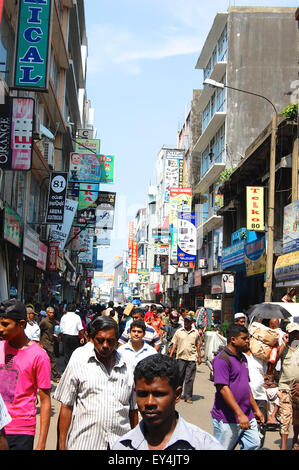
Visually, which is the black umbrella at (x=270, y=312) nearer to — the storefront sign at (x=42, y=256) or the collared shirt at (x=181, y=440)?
the collared shirt at (x=181, y=440)

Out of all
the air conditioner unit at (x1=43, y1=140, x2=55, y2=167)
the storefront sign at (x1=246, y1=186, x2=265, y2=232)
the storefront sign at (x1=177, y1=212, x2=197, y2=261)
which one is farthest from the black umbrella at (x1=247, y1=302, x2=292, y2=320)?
the storefront sign at (x1=177, y1=212, x2=197, y2=261)

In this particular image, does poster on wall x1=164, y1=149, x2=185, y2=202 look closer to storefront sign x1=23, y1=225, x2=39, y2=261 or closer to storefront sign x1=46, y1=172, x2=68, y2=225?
storefront sign x1=46, y1=172, x2=68, y2=225

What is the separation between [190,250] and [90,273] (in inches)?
1589

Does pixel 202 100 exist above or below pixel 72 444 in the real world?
above

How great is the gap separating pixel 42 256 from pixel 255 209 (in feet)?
28.0

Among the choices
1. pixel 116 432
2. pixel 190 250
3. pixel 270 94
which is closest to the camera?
pixel 116 432

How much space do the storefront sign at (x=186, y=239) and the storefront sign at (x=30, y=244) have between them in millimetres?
17103

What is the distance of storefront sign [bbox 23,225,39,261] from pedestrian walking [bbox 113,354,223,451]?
17.0m

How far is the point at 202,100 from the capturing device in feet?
136

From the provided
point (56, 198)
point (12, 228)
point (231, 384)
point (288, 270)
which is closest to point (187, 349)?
point (288, 270)

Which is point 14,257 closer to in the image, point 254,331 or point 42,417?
point 254,331

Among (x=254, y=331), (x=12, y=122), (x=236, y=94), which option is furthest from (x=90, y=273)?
(x=254, y=331)

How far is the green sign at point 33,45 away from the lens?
1538cm

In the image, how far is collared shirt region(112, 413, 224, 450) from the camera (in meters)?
2.70
